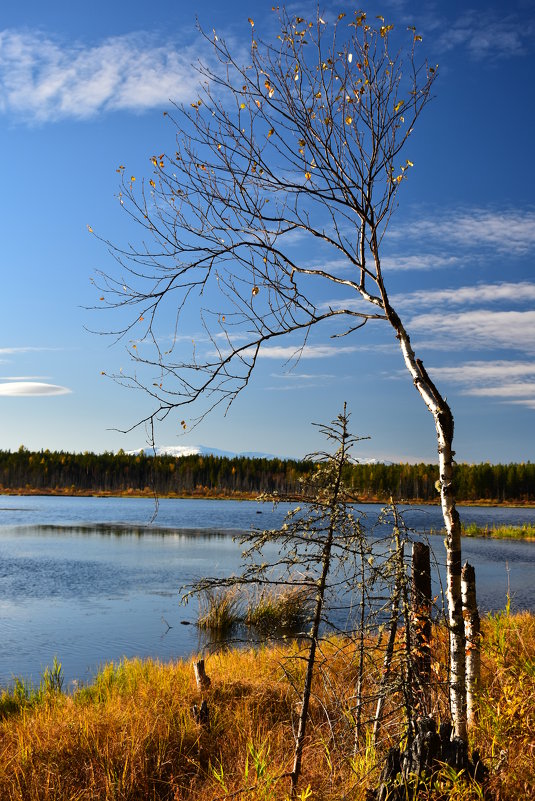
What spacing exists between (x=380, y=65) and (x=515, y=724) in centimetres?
630

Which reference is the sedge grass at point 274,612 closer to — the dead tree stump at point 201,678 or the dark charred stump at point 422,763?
the dead tree stump at point 201,678

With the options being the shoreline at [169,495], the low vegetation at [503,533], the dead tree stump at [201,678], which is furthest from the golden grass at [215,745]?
the shoreline at [169,495]

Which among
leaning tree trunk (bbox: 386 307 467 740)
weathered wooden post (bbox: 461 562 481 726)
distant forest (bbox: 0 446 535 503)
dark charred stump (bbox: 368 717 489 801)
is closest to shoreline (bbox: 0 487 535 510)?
distant forest (bbox: 0 446 535 503)

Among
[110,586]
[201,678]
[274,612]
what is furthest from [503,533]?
[201,678]

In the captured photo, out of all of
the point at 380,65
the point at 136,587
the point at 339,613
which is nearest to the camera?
the point at 380,65

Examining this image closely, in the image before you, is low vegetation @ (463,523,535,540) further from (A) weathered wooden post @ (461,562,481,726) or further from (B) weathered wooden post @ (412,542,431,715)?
(A) weathered wooden post @ (461,562,481,726)

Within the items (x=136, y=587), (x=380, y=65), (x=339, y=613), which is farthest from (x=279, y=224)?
(x=136, y=587)

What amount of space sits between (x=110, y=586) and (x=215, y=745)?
1775 cm

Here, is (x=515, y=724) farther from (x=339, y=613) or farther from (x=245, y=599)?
(x=245, y=599)

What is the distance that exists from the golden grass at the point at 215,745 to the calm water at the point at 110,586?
2.21 metres

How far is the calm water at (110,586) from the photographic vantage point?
16047 millimetres

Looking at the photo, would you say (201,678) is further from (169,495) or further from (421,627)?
(169,495)

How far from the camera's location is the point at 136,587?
24.3 metres

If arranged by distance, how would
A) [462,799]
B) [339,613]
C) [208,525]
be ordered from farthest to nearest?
[208,525] < [339,613] < [462,799]
